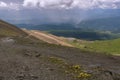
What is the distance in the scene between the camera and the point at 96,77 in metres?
27.5

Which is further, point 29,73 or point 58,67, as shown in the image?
point 58,67

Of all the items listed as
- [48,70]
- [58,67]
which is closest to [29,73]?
[48,70]

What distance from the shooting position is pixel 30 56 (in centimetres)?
3388

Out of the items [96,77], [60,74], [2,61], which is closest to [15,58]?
[2,61]

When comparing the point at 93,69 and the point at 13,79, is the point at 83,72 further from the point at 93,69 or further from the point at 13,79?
the point at 13,79

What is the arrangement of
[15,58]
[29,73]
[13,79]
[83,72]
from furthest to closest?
[15,58] < [83,72] < [29,73] < [13,79]

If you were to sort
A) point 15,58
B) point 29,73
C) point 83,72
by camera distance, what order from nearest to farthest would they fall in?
point 29,73 < point 83,72 < point 15,58

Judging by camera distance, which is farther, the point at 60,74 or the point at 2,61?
Result: the point at 2,61

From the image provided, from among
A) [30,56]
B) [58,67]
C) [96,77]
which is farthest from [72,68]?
[30,56]

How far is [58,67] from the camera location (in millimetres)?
29734

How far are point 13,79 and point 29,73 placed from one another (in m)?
2.03

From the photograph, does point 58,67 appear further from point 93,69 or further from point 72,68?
point 93,69

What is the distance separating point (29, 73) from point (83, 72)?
505cm

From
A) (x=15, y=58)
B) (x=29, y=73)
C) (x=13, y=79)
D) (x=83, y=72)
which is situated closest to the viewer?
(x=13, y=79)
